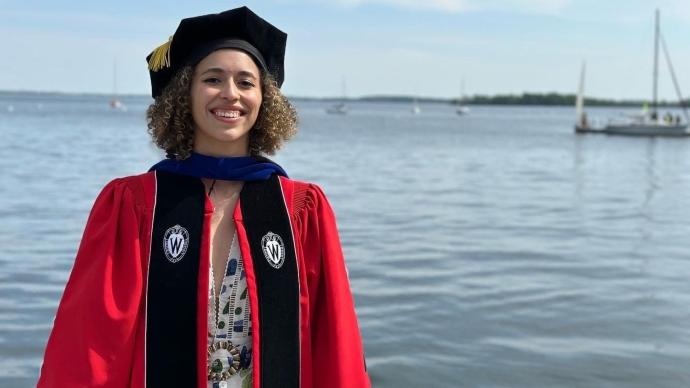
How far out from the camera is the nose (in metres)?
2.61

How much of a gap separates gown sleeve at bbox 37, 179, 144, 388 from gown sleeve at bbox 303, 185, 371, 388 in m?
0.49

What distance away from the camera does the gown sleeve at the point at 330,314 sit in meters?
2.61

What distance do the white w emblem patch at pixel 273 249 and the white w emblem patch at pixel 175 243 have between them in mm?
214

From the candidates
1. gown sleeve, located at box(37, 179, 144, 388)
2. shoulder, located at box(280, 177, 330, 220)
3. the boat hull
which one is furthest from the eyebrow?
the boat hull

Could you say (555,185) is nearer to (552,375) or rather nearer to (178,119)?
(552,375)

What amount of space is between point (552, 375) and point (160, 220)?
16.9 ft

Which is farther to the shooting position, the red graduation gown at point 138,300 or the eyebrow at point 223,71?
the eyebrow at point 223,71

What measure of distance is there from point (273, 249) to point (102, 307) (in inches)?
18.9

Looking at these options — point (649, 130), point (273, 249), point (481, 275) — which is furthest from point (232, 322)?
point (649, 130)

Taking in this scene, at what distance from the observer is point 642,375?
23.5 feet

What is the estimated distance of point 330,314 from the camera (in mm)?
2617

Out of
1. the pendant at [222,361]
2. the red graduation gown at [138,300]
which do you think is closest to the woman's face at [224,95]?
the red graduation gown at [138,300]

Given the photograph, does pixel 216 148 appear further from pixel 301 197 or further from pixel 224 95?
pixel 301 197

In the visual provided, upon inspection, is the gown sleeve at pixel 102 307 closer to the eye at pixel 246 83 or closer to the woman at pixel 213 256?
the woman at pixel 213 256
